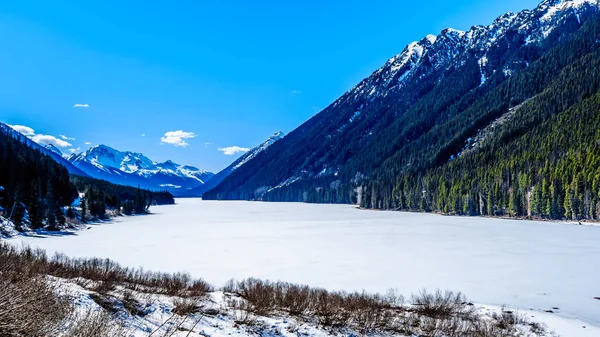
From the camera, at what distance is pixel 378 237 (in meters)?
51.7

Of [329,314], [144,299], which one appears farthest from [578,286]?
[144,299]

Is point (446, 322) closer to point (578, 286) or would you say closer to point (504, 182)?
point (578, 286)

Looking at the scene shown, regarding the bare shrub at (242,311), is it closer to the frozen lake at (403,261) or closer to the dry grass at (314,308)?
the dry grass at (314,308)

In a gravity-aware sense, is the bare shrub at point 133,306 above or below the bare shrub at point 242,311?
above

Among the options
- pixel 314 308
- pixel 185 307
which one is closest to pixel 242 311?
Answer: pixel 185 307

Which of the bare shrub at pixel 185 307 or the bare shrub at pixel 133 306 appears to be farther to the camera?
the bare shrub at pixel 185 307

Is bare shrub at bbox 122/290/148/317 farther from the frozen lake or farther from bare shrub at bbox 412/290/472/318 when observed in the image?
bare shrub at bbox 412/290/472/318

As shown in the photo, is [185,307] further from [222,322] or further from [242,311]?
[242,311]

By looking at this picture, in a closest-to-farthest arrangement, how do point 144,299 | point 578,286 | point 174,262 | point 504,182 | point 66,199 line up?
point 144,299 → point 578,286 → point 174,262 → point 66,199 → point 504,182

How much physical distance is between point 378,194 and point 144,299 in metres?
151

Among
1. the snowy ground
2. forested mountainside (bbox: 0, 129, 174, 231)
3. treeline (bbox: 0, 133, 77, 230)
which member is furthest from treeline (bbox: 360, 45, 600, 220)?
treeline (bbox: 0, 133, 77, 230)

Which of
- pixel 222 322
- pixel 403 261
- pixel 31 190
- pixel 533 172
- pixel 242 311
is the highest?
pixel 533 172

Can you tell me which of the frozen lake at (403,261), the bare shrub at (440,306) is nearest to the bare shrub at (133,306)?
the frozen lake at (403,261)

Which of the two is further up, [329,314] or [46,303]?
[46,303]
